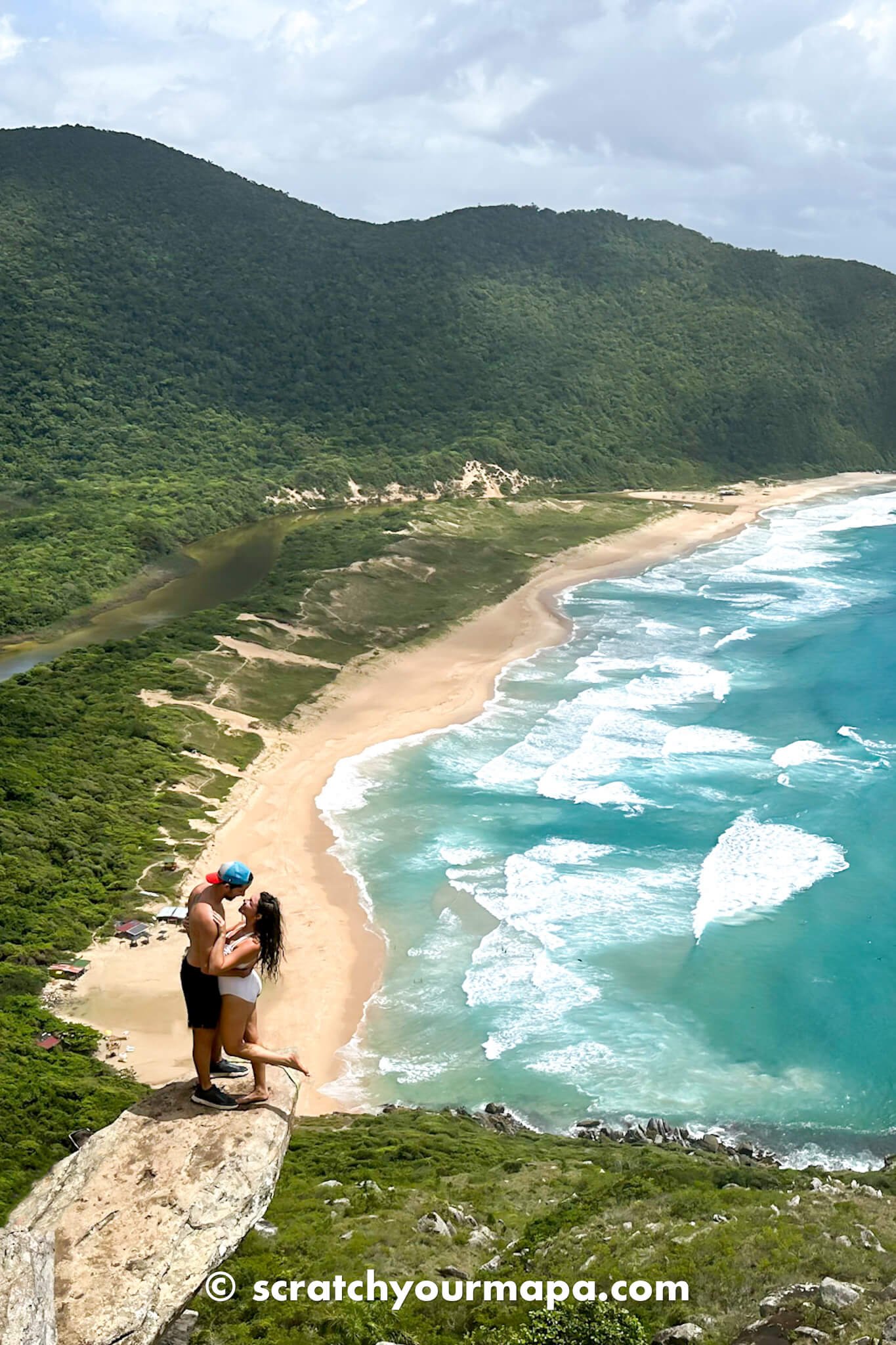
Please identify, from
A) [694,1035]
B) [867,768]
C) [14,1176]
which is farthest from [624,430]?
[14,1176]

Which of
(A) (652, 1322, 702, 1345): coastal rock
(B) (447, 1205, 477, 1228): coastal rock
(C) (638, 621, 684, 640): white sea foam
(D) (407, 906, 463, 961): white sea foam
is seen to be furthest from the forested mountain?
(A) (652, 1322, 702, 1345): coastal rock

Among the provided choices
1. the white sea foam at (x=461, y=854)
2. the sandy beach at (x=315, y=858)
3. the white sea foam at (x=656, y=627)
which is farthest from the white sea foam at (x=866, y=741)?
the white sea foam at (x=461, y=854)

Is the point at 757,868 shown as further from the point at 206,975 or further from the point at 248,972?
the point at 206,975

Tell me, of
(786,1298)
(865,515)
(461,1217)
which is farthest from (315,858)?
(865,515)

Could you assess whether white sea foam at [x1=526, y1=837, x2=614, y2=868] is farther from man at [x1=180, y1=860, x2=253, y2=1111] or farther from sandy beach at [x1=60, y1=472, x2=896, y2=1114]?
man at [x1=180, y1=860, x2=253, y2=1111]

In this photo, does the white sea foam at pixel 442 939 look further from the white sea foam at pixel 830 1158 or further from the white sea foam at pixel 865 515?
the white sea foam at pixel 865 515

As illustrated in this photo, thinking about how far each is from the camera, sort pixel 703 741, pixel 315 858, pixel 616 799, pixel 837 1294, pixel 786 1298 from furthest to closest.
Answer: pixel 703 741 → pixel 616 799 → pixel 315 858 → pixel 786 1298 → pixel 837 1294
